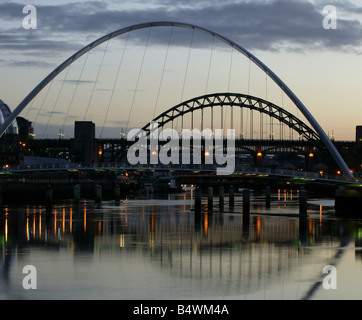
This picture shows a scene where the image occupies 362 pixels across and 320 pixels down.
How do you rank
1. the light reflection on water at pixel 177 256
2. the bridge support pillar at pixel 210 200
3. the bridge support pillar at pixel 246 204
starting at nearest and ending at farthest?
the light reflection on water at pixel 177 256 → the bridge support pillar at pixel 246 204 → the bridge support pillar at pixel 210 200

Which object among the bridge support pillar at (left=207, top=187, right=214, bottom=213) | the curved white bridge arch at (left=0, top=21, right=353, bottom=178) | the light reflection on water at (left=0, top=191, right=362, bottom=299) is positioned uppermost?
the curved white bridge arch at (left=0, top=21, right=353, bottom=178)

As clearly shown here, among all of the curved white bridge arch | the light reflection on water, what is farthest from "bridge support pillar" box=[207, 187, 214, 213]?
the curved white bridge arch

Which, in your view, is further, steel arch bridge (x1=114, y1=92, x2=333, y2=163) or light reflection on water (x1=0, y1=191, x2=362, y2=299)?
steel arch bridge (x1=114, y1=92, x2=333, y2=163)

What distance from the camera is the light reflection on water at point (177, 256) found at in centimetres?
2939

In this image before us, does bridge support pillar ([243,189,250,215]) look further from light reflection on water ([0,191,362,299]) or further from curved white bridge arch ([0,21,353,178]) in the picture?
curved white bridge arch ([0,21,353,178])

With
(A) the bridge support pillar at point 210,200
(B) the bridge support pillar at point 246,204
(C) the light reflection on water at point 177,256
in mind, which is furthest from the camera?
(A) the bridge support pillar at point 210,200

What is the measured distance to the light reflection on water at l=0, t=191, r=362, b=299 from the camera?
96.4 feet

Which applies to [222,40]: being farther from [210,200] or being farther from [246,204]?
[246,204]

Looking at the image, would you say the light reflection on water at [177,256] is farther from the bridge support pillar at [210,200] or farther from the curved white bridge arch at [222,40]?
the curved white bridge arch at [222,40]

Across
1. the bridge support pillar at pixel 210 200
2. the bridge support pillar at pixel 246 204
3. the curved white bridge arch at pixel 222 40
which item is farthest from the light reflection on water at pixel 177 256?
the curved white bridge arch at pixel 222 40

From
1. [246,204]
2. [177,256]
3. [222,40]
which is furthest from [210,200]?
[177,256]

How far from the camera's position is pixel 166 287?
1181 inches
